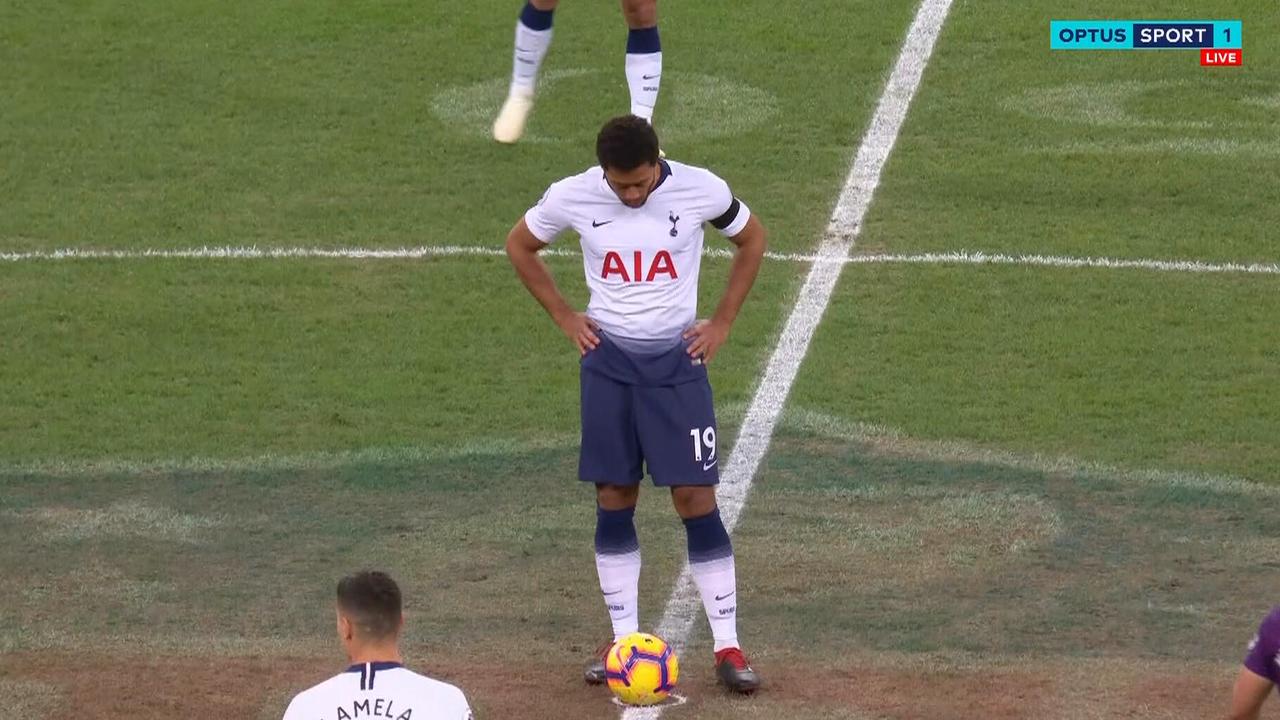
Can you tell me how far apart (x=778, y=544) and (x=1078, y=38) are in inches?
317

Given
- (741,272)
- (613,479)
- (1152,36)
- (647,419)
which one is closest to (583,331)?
(647,419)

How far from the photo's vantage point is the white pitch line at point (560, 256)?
42.4ft

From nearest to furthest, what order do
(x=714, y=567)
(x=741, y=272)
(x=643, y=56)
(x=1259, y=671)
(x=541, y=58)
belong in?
(x=1259, y=671)
(x=714, y=567)
(x=741, y=272)
(x=541, y=58)
(x=643, y=56)

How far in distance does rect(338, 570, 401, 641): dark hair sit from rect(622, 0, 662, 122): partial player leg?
6261 mm

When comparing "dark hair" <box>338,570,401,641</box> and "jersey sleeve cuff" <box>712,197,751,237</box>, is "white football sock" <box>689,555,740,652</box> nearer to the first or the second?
"jersey sleeve cuff" <box>712,197,751,237</box>

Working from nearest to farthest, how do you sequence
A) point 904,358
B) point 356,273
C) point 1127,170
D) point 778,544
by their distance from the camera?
point 778,544, point 904,358, point 356,273, point 1127,170

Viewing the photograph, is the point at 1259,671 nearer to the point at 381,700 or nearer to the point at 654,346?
the point at 381,700

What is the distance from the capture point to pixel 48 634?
825 cm

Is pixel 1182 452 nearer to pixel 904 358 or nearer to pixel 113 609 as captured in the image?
pixel 904 358

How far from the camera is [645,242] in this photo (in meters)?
7.53

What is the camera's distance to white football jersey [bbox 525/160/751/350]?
753 cm

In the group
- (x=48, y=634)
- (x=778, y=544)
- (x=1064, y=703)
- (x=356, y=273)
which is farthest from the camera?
(x=356, y=273)

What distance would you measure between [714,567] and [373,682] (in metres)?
2.68

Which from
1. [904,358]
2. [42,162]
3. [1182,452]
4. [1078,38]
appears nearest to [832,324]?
[904,358]
